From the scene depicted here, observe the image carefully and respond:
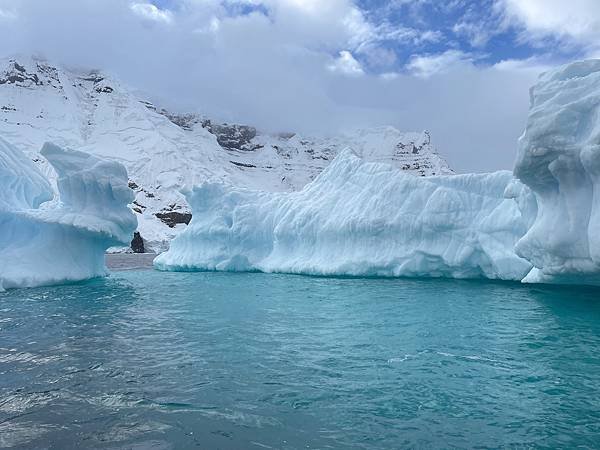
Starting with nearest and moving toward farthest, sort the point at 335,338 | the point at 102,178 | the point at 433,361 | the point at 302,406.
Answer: the point at 302,406 → the point at 433,361 → the point at 335,338 → the point at 102,178

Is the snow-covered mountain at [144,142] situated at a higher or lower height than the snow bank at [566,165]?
higher

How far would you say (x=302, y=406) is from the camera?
5172mm

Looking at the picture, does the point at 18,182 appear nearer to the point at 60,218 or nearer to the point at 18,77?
the point at 60,218

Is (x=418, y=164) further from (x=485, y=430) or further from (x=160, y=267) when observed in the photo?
(x=485, y=430)

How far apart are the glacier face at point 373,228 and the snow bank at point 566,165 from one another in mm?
3720

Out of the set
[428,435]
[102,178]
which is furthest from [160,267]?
[428,435]

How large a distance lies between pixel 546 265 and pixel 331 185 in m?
12.8

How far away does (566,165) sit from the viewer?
35.1 ft

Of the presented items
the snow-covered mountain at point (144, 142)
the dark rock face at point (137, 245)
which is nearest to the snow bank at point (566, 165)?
the dark rock face at point (137, 245)

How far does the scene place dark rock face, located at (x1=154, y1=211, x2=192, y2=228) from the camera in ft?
322

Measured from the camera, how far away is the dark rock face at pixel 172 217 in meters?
98.2

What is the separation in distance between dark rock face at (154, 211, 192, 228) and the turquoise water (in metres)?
88.6

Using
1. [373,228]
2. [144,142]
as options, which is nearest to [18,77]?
[144,142]

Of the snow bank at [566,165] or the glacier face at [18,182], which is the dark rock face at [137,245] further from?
the snow bank at [566,165]
